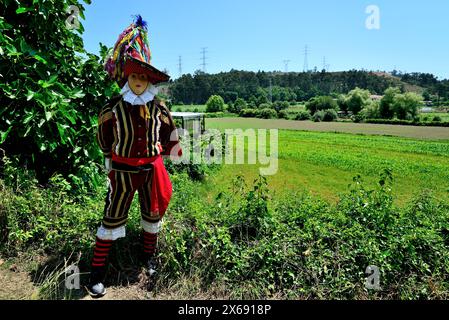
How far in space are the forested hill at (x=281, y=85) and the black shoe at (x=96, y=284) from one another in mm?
76128

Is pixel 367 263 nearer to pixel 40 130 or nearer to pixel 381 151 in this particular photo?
pixel 40 130

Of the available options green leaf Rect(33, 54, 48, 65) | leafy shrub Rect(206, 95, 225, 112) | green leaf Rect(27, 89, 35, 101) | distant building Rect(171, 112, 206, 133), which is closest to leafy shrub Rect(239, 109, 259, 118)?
leafy shrub Rect(206, 95, 225, 112)

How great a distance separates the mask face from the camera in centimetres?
292

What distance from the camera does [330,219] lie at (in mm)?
3701

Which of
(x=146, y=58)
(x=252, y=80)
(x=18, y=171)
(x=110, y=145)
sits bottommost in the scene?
(x=18, y=171)

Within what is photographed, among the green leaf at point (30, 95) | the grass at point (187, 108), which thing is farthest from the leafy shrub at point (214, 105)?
the green leaf at point (30, 95)

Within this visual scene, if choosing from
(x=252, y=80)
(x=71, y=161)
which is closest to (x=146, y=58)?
(x=71, y=161)

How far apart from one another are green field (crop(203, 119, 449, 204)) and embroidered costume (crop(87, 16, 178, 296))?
184 inches

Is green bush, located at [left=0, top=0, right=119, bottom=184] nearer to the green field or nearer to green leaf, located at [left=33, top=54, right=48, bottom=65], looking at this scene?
green leaf, located at [left=33, top=54, right=48, bottom=65]

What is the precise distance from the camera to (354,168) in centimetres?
1631

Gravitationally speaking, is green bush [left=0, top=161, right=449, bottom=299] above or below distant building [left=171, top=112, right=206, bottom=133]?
below

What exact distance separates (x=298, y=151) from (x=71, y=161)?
59.6ft

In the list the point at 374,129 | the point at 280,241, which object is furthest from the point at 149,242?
the point at 374,129

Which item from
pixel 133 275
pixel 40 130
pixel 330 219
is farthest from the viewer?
pixel 40 130
